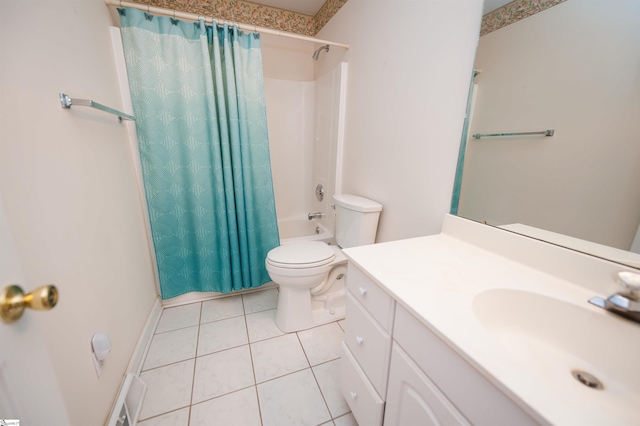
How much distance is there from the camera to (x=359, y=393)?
859 mm

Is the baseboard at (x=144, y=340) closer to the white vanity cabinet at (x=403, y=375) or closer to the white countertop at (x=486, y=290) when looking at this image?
the white vanity cabinet at (x=403, y=375)

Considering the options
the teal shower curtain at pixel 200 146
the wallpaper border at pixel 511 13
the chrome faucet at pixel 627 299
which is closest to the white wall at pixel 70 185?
the teal shower curtain at pixel 200 146

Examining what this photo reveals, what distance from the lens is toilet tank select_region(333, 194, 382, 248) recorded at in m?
1.42

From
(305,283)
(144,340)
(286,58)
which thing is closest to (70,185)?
(144,340)

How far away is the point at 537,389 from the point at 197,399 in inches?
51.1

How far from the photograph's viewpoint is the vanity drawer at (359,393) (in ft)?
2.51

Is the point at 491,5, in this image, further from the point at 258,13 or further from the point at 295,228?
the point at 295,228

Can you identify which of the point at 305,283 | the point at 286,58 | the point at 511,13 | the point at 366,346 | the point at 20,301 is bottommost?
the point at 305,283

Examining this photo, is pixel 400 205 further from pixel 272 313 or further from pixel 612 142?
pixel 272 313

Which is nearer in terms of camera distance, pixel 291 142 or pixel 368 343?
pixel 368 343

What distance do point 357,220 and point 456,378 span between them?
101cm

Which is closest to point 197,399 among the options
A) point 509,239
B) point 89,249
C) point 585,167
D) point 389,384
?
point 89,249

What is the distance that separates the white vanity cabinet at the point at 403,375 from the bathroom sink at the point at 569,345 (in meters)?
0.09

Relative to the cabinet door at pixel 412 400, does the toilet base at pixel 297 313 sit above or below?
below
